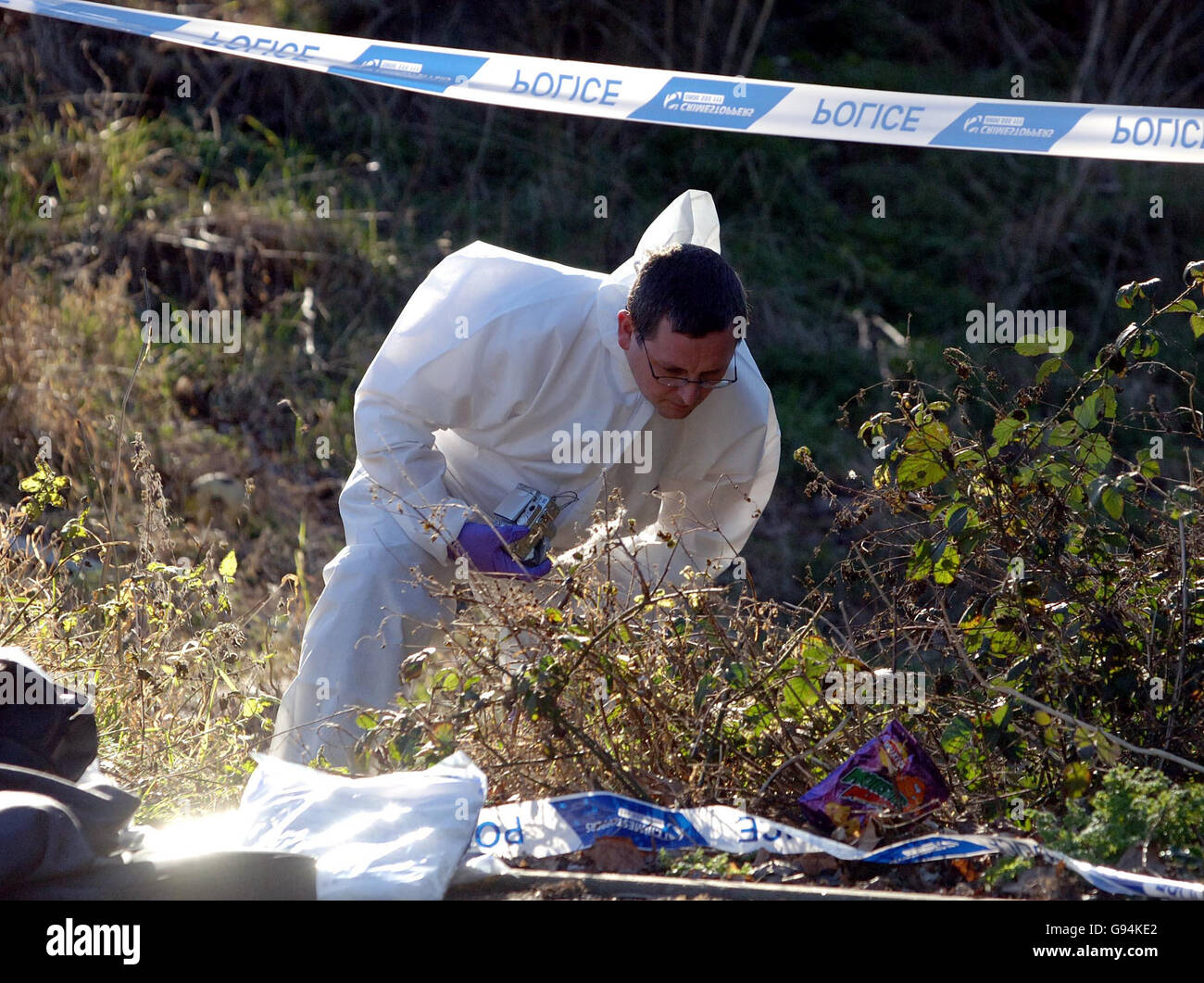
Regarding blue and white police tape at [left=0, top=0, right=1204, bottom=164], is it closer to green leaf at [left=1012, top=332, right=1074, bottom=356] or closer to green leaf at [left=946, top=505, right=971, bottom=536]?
green leaf at [left=1012, top=332, right=1074, bottom=356]

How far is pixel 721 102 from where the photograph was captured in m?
5.04

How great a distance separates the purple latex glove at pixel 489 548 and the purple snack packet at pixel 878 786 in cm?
118

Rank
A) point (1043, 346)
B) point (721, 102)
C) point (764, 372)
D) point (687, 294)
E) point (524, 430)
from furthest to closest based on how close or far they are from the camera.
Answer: point (764, 372)
point (721, 102)
point (524, 430)
point (687, 294)
point (1043, 346)

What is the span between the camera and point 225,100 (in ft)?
36.1

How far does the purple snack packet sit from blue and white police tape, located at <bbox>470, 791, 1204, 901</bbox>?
59mm

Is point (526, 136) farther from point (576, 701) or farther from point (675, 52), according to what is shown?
point (576, 701)

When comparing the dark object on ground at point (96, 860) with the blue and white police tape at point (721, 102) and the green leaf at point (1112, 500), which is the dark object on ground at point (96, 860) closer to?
the green leaf at point (1112, 500)

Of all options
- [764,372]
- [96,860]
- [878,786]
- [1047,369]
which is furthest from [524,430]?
[764,372]

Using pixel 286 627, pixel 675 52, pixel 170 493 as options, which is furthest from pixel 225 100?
pixel 286 627

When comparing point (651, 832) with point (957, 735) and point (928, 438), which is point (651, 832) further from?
point (928, 438)

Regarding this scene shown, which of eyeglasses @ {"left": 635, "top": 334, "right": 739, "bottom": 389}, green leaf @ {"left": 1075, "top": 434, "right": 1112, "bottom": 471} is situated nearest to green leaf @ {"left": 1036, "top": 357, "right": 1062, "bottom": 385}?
green leaf @ {"left": 1075, "top": 434, "right": 1112, "bottom": 471}

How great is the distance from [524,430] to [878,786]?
1.85 m

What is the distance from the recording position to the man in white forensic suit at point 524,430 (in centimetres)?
401

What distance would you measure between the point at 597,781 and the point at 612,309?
169 centimetres
